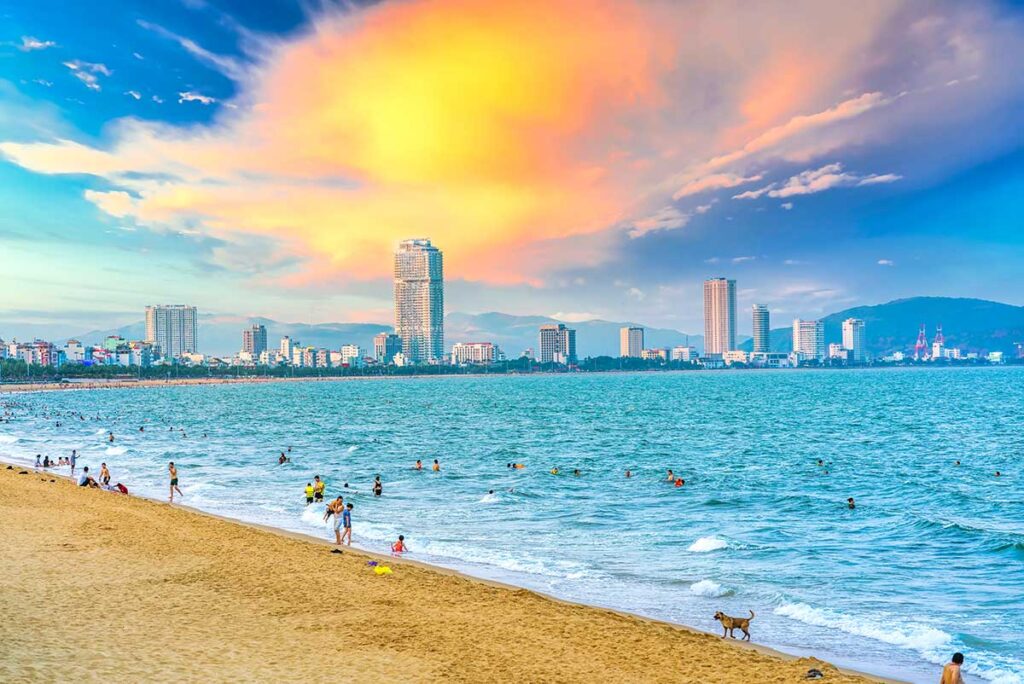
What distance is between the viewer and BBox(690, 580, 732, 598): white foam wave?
2008 cm

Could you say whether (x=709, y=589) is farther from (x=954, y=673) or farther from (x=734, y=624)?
(x=954, y=673)

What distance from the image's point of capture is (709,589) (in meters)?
20.3

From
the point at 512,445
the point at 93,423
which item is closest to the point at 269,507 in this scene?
the point at 512,445

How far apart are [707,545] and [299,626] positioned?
1450 centimetres

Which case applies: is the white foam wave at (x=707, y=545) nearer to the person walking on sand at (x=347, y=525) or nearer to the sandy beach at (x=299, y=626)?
the sandy beach at (x=299, y=626)

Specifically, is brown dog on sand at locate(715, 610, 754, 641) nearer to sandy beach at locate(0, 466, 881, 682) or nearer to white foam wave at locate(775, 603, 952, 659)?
sandy beach at locate(0, 466, 881, 682)

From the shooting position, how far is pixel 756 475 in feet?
152

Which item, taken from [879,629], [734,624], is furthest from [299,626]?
[879,629]

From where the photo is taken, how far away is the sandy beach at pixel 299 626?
13.2 m

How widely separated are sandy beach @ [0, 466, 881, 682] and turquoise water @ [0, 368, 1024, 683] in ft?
8.25

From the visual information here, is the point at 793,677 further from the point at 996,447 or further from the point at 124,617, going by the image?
the point at 996,447

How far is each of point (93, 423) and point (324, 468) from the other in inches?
2080

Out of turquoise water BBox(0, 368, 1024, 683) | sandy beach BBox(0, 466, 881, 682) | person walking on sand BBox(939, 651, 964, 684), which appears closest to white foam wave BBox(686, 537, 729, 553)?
turquoise water BBox(0, 368, 1024, 683)

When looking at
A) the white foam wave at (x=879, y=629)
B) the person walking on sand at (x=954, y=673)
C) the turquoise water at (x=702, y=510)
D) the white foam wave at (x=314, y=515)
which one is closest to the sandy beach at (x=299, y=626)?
the person walking on sand at (x=954, y=673)
